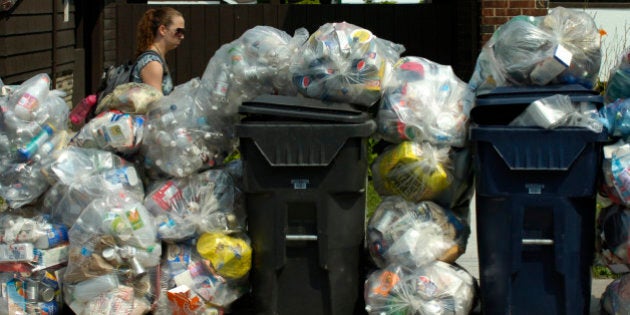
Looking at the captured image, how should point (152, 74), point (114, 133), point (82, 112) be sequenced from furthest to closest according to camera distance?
point (152, 74) < point (82, 112) < point (114, 133)

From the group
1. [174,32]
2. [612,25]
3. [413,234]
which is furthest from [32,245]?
[612,25]

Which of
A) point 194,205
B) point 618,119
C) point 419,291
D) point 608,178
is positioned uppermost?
point 618,119

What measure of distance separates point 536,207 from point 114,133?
229 centimetres

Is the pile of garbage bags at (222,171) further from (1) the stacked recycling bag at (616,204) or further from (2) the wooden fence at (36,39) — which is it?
(2) the wooden fence at (36,39)

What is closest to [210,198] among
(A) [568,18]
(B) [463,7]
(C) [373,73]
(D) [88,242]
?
(D) [88,242]

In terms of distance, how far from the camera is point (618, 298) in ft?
16.0

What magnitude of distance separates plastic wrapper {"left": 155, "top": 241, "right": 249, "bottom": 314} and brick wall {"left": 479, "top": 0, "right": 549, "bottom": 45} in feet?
16.0

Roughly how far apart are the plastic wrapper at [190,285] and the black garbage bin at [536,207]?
1421 millimetres

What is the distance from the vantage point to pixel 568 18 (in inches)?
196

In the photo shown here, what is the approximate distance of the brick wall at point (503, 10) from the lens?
354 inches

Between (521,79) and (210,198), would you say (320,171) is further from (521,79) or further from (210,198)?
(521,79)

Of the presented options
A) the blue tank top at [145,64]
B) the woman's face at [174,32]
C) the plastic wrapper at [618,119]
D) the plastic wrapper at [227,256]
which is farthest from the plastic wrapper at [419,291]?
the woman's face at [174,32]

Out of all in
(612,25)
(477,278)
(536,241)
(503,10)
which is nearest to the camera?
(536,241)

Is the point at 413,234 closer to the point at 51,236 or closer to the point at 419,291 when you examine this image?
the point at 419,291
